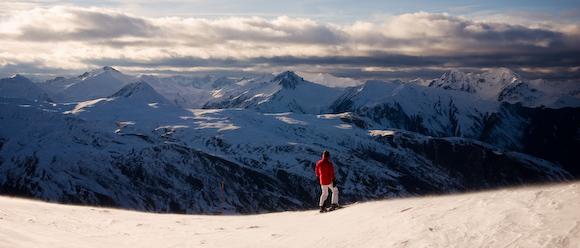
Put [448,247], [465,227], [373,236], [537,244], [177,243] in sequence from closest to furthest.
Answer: [537,244]
[448,247]
[465,227]
[373,236]
[177,243]

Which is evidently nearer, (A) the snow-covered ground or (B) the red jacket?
(A) the snow-covered ground

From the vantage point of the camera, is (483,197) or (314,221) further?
(314,221)

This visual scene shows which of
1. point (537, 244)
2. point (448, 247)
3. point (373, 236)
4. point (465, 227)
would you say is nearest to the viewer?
point (537, 244)

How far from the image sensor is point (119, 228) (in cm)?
2405

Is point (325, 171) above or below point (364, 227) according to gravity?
above

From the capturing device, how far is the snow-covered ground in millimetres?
16188

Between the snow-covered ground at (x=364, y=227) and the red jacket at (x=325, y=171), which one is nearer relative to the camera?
the snow-covered ground at (x=364, y=227)

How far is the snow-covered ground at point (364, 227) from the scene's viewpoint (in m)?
16.2

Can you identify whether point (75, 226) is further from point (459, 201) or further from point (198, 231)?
point (459, 201)

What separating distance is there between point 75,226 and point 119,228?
1778 millimetres

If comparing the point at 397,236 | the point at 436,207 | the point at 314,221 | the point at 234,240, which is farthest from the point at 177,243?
the point at 436,207

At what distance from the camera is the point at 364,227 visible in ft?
67.1

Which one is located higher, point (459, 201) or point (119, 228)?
point (459, 201)

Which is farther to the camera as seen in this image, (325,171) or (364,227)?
(325,171)
